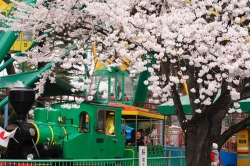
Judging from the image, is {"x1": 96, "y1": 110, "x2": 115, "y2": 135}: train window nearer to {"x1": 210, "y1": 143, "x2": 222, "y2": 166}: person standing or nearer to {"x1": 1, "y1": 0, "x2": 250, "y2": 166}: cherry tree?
{"x1": 1, "y1": 0, "x2": 250, "y2": 166}: cherry tree

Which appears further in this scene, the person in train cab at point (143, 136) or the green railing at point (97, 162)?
the person in train cab at point (143, 136)

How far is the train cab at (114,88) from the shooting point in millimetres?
23344

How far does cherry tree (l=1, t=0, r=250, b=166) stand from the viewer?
1166 centimetres

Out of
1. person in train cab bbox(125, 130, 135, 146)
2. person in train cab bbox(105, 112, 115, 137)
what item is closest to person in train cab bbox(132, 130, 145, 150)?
person in train cab bbox(125, 130, 135, 146)

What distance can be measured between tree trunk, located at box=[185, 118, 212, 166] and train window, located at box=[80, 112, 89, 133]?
340 cm

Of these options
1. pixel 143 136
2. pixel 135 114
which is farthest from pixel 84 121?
pixel 143 136

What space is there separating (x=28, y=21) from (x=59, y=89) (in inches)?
348

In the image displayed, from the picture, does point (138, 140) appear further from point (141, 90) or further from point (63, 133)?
point (141, 90)

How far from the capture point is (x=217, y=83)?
12.0 metres

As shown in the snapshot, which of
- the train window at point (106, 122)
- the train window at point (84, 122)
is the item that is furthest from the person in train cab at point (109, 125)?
the train window at point (84, 122)

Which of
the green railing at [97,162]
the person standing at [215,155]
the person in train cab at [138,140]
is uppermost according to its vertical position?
the person in train cab at [138,140]

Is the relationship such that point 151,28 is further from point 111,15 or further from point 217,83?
point 217,83

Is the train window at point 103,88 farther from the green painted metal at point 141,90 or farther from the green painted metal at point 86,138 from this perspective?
the green painted metal at point 86,138

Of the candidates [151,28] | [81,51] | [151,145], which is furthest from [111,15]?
[151,145]
